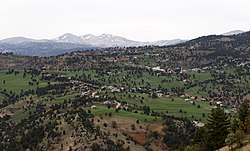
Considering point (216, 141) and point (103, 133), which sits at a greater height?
point (216, 141)

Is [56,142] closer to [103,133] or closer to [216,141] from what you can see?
[103,133]

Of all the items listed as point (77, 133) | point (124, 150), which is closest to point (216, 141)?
point (124, 150)

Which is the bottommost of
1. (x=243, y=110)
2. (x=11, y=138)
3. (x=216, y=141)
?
(x=11, y=138)

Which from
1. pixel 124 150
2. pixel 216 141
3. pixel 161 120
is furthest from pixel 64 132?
pixel 216 141

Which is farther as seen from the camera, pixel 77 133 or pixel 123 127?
pixel 123 127

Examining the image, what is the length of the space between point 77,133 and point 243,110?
85.5 metres

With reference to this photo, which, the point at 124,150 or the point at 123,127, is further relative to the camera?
the point at 123,127

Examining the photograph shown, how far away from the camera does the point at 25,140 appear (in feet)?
579

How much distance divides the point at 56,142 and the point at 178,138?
54.1 metres

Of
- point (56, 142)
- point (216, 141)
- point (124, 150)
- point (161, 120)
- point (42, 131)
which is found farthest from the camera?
point (161, 120)

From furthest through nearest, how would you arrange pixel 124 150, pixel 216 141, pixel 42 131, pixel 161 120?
1. pixel 161 120
2. pixel 42 131
3. pixel 124 150
4. pixel 216 141

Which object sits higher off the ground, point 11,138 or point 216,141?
point 216,141

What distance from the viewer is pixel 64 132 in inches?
6816

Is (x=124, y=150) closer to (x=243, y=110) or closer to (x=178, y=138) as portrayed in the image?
(x=178, y=138)
